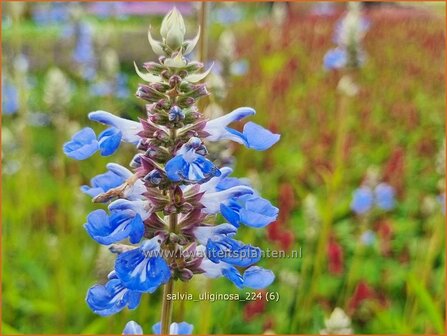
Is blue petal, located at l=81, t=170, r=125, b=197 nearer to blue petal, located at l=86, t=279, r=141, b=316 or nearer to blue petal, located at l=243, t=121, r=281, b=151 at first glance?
blue petal, located at l=86, t=279, r=141, b=316

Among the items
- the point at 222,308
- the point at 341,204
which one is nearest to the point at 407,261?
the point at 341,204

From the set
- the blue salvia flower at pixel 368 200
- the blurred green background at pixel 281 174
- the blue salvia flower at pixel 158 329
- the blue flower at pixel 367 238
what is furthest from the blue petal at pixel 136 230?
the blue salvia flower at pixel 368 200

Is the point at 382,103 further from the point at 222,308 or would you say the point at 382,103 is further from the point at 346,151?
the point at 222,308

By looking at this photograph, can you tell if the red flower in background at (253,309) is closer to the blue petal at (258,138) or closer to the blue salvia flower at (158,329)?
the blue salvia flower at (158,329)

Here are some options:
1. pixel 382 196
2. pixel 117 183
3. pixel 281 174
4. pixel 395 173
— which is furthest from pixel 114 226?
pixel 281 174

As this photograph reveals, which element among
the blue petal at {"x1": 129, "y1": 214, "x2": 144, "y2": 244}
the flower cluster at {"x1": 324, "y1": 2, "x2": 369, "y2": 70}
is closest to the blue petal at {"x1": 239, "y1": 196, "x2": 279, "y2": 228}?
the blue petal at {"x1": 129, "y1": 214, "x2": 144, "y2": 244}

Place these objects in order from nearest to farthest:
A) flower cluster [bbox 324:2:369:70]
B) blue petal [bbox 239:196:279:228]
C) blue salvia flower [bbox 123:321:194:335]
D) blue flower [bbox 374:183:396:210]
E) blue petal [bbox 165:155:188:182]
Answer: blue petal [bbox 165:155:188:182] → blue petal [bbox 239:196:279:228] → blue salvia flower [bbox 123:321:194:335] → flower cluster [bbox 324:2:369:70] → blue flower [bbox 374:183:396:210]
